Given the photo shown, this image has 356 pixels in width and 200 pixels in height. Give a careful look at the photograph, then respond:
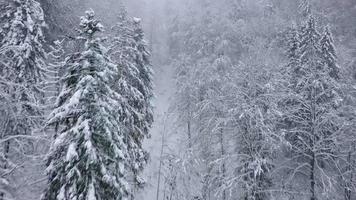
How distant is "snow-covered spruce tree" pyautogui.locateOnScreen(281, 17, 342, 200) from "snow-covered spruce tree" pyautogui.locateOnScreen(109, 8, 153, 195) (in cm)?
891

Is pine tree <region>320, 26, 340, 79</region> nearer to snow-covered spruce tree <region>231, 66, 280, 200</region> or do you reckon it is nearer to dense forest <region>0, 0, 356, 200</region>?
dense forest <region>0, 0, 356, 200</region>

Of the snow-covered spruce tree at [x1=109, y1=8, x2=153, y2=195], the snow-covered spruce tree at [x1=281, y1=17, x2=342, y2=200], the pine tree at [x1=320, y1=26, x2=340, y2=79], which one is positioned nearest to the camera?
the snow-covered spruce tree at [x1=281, y1=17, x2=342, y2=200]

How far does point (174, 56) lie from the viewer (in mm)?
55344

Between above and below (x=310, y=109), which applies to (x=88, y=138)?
below

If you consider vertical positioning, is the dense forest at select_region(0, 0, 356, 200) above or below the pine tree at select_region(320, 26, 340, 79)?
below

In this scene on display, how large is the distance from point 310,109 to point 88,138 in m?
11.7

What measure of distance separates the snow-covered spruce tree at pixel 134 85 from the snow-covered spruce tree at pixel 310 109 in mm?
8914

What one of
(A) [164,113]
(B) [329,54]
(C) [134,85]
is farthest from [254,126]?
(B) [329,54]

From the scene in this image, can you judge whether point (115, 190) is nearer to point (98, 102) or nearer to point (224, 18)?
point (98, 102)

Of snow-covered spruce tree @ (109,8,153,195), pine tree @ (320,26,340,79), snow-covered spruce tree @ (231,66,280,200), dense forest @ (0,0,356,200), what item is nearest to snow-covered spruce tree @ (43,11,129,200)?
dense forest @ (0,0,356,200)

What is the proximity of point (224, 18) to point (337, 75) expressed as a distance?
102 ft

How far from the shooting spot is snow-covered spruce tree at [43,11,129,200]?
9961 millimetres

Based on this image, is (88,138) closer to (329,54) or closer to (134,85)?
(134,85)

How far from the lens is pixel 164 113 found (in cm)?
2719
